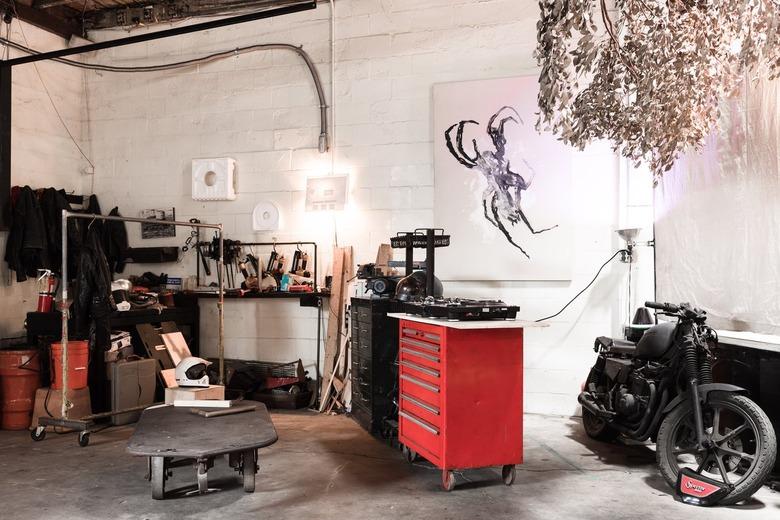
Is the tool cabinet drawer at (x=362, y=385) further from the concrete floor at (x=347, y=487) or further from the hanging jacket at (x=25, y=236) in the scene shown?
the hanging jacket at (x=25, y=236)

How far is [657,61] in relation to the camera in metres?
2.93

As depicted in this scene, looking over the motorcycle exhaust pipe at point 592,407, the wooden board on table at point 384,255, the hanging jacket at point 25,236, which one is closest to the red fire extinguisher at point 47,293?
the hanging jacket at point 25,236

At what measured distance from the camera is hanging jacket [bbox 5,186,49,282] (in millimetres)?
5625

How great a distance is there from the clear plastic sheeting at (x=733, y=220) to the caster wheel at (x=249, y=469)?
9.83 ft

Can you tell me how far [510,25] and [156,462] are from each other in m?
4.32

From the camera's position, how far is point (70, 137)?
6.42m

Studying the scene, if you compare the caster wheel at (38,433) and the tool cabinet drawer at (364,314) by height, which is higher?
the tool cabinet drawer at (364,314)

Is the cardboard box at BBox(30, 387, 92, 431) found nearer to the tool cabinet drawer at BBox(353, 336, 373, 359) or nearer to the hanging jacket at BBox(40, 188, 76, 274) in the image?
the hanging jacket at BBox(40, 188, 76, 274)

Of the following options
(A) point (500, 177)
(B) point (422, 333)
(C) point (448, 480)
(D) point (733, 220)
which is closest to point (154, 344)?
(B) point (422, 333)

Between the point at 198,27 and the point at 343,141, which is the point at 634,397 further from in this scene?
the point at 198,27

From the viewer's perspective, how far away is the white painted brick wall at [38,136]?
5809 millimetres

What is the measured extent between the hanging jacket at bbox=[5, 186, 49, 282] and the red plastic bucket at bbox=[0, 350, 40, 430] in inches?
41.5

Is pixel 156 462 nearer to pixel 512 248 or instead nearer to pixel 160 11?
pixel 512 248

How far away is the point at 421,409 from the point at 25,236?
409 cm
